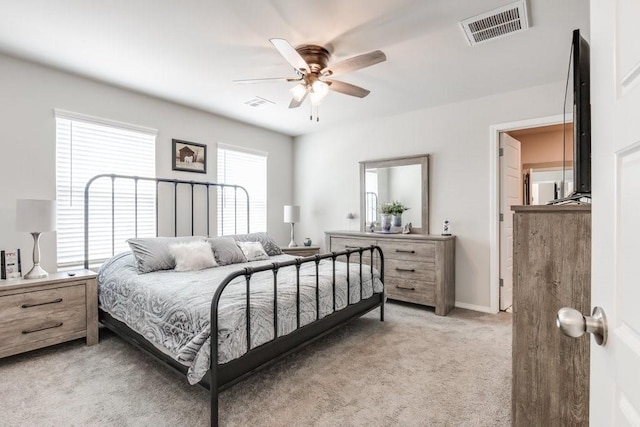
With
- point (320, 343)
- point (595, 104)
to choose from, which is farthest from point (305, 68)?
point (320, 343)

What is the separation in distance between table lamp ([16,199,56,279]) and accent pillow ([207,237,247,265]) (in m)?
1.40

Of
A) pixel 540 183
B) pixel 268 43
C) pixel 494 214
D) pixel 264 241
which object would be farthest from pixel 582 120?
pixel 540 183

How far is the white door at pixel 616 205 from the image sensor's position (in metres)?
0.55

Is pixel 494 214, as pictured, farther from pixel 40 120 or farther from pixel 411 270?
pixel 40 120

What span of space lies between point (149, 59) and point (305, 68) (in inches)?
58.5

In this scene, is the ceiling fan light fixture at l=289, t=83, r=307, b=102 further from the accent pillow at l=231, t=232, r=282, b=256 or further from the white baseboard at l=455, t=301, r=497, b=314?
the white baseboard at l=455, t=301, r=497, b=314

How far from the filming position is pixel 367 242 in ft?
14.2

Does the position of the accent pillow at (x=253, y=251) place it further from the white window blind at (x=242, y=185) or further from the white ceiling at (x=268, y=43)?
the white ceiling at (x=268, y=43)

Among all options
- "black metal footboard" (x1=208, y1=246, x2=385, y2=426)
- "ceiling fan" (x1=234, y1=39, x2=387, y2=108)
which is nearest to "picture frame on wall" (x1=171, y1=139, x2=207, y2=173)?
"ceiling fan" (x1=234, y1=39, x2=387, y2=108)

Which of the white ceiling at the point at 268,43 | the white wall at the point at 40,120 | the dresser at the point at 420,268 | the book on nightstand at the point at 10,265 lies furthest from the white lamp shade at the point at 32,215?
the dresser at the point at 420,268

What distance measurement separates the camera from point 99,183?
3436 millimetres

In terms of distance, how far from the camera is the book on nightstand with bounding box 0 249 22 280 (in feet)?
8.79

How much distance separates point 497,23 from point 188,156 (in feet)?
11.7

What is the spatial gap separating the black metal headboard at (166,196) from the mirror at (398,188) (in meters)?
1.83
